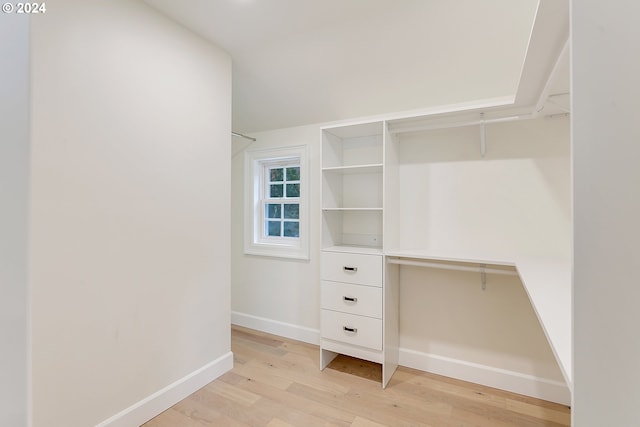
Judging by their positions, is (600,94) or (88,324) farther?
(88,324)

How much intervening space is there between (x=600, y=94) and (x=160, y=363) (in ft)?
7.84

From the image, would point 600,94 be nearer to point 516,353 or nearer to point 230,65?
→ point 516,353

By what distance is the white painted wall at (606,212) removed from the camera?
1.73 feet

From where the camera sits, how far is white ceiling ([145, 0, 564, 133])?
1806 mm

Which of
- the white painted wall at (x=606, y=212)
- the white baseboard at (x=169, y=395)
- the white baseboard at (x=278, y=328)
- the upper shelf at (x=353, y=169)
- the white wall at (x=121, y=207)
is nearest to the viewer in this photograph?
the white painted wall at (x=606, y=212)

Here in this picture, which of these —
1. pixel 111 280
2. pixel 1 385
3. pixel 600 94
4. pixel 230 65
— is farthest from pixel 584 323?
pixel 230 65

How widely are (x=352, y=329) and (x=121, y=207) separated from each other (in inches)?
70.8

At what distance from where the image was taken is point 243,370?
2441 millimetres

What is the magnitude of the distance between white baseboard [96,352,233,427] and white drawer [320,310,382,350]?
2.80ft

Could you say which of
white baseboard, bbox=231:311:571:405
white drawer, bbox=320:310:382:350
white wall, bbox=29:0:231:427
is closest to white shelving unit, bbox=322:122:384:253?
white drawer, bbox=320:310:382:350
